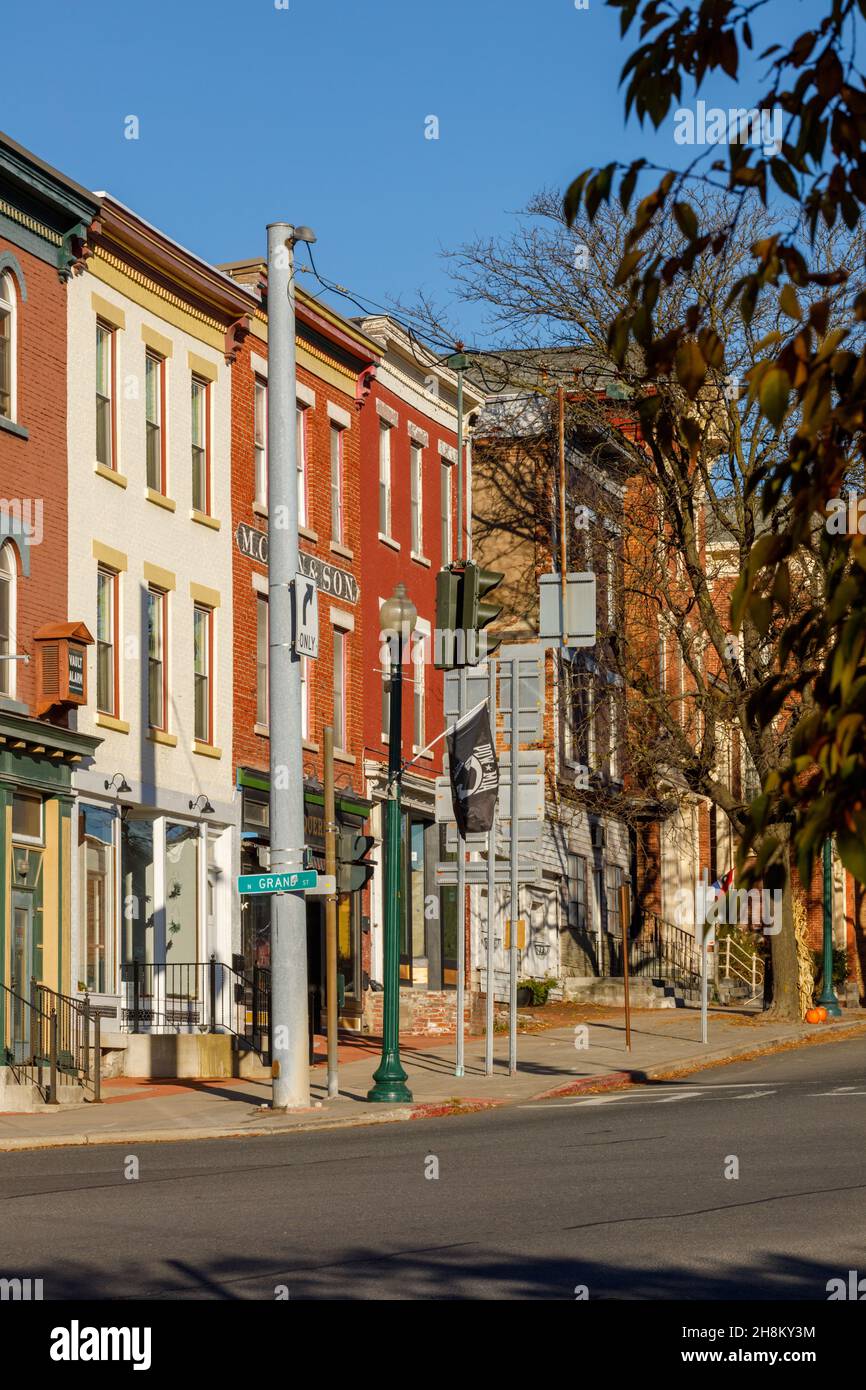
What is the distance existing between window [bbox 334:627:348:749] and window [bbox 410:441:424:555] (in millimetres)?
3852

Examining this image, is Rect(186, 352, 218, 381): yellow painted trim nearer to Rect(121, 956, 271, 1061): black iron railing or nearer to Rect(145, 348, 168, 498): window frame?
Rect(145, 348, 168, 498): window frame

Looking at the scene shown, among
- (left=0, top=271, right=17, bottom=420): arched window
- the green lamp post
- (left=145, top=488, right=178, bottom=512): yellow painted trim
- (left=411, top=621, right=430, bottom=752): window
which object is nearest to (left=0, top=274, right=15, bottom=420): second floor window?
(left=0, top=271, right=17, bottom=420): arched window

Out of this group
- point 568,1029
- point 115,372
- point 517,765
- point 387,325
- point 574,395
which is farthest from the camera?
point 574,395

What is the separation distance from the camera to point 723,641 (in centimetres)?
3622

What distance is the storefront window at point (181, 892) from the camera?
95.4 ft

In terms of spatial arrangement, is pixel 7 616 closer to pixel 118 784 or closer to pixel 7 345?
pixel 118 784

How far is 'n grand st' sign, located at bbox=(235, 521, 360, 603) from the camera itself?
31.8 meters

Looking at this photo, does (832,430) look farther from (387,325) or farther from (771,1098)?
(387,325)

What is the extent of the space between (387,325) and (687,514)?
20.6ft

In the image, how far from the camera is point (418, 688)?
37531 millimetres

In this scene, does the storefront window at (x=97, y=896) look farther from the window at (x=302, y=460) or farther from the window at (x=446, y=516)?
the window at (x=446, y=516)

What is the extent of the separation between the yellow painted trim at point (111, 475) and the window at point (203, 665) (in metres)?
2.72

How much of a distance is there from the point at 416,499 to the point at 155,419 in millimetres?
9402
